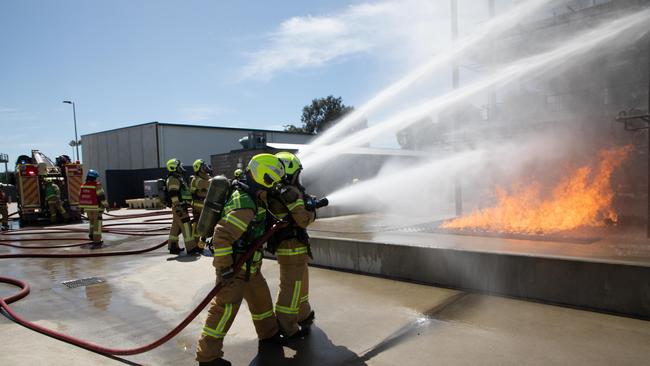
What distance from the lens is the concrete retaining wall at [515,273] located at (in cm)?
405

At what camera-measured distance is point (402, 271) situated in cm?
575

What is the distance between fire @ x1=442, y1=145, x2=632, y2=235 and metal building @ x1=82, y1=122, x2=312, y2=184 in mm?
22599

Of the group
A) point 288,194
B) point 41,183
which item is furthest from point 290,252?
point 41,183

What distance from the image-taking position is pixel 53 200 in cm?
1542

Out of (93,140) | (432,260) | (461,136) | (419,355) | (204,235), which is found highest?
(93,140)

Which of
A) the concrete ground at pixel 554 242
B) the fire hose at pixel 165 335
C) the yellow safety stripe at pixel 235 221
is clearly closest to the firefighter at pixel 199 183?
the concrete ground at pixel 554 242

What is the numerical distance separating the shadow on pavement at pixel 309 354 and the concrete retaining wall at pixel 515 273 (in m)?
2.12

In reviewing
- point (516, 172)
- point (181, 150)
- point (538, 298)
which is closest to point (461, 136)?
point (516, 172)

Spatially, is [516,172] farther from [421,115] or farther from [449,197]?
[449,197]

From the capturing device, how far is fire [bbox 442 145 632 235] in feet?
27.0

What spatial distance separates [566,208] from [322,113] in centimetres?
4240

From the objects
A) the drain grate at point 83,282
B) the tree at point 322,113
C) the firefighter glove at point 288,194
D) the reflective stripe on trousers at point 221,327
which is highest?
the tree at point 322,113

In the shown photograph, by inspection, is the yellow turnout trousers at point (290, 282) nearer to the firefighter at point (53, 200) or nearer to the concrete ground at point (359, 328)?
the concrete ground at point (359, 328)

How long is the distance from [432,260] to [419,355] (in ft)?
7.05
